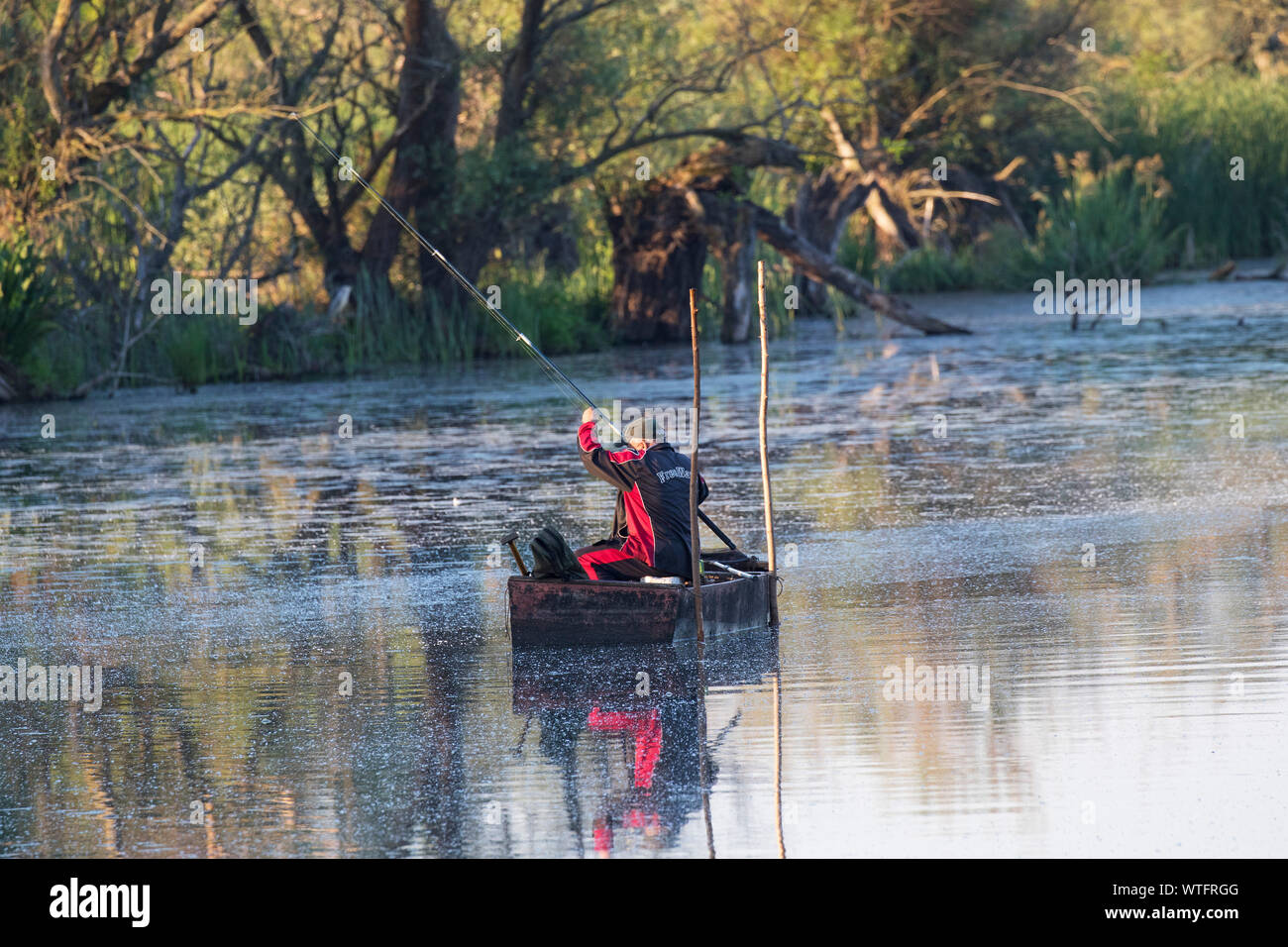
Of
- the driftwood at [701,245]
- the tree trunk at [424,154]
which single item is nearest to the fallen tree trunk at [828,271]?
the driftwood at [701,245]

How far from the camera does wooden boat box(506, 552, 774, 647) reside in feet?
28.9

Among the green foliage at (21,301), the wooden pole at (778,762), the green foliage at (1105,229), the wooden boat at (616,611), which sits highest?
the green foliage at (1105,229)

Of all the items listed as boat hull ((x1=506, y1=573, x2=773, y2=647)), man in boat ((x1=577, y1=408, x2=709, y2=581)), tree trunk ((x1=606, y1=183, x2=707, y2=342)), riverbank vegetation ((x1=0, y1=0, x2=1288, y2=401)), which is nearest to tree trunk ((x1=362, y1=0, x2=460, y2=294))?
riverbank vegetation ((x1=0, y1=0, x2=1288, y2=401))

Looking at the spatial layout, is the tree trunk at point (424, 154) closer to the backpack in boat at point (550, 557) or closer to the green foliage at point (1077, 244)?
the green foliage at point (1077, 244)

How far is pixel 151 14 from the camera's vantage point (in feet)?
86.7

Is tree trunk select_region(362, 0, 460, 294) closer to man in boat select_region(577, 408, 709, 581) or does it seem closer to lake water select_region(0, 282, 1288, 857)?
lake water select_region(0, 282, 1288, 857)

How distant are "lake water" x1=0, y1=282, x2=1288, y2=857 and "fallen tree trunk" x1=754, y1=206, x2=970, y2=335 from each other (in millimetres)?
9626

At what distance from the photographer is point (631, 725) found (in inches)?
296

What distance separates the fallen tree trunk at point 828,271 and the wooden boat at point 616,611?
1935 centimetres

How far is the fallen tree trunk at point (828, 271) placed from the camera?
1104 inches

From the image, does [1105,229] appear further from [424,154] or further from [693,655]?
[693,655]

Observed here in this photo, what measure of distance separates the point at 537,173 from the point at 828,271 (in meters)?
4.29

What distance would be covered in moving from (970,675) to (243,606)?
4123 mm
